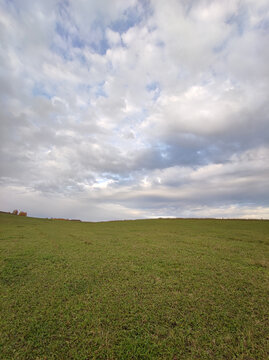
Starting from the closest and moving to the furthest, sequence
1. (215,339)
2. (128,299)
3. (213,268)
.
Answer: (215,339)
(128,299)
(213,268)

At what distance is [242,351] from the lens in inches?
76.3

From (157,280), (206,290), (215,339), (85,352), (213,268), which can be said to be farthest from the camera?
(213,268)

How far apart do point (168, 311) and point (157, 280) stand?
3.34 feet

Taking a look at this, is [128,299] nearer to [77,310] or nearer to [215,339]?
[77,310]

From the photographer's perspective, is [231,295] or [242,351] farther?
[231,295]

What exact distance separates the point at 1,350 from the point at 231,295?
127 inches

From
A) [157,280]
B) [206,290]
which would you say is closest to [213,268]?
[206,290]

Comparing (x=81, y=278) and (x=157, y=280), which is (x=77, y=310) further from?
(x=157, y=280)

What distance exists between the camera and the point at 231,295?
3.02 m

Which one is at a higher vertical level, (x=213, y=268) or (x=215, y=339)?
(x=213, y=268)

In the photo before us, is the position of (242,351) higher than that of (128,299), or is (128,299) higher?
(128,299)

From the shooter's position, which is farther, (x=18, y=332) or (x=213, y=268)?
(x=213, y=268)

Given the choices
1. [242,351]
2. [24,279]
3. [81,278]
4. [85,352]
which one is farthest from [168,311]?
[24,279]

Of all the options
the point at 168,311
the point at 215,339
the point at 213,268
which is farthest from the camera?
the point at 213,268
